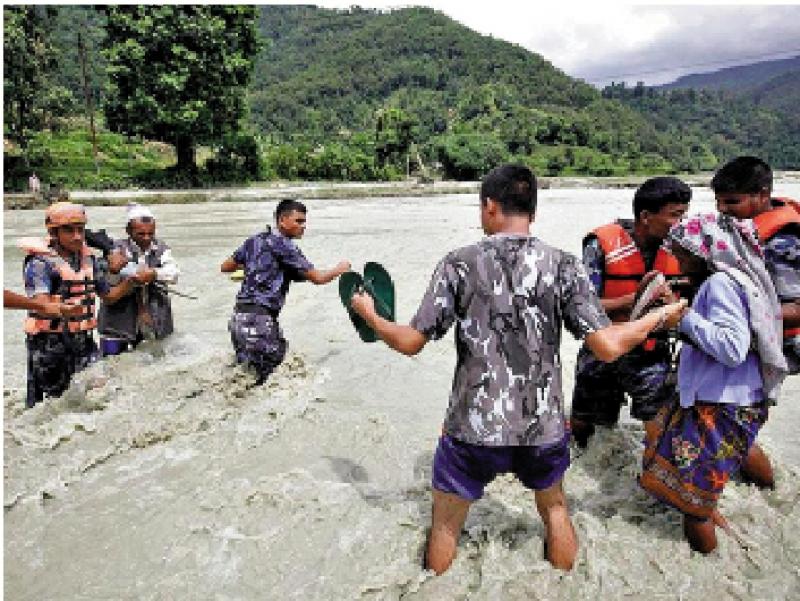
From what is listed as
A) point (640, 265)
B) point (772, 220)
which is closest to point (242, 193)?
point (640, 265)

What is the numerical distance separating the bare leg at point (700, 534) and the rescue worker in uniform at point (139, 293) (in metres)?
4.10

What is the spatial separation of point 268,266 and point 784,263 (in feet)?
11.6

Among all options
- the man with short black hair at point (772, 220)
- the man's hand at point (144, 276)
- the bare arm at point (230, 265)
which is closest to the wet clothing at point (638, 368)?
the man with short black hair at point (772, 220)

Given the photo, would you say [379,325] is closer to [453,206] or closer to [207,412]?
[207,412]

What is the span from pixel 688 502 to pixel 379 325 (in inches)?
68.1

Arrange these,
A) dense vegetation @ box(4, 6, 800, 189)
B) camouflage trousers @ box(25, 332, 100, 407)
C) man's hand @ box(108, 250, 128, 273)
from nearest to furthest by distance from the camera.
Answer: camouflage trousers @ box(25, 332, 100, 407)
man's hand @ box(108, 250, 128, 273)
dense vegetation @ box(4, 6, 800, 189)

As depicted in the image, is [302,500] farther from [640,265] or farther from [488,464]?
[640,265]

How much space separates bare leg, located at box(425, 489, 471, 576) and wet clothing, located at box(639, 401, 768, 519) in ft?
3.34

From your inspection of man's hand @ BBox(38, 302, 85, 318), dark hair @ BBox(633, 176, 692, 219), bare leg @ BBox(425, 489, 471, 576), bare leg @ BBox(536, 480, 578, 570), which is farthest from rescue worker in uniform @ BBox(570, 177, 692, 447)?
man's hand @ BBox(38, 302, 85, 318)

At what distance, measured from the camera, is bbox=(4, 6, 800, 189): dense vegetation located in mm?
27953

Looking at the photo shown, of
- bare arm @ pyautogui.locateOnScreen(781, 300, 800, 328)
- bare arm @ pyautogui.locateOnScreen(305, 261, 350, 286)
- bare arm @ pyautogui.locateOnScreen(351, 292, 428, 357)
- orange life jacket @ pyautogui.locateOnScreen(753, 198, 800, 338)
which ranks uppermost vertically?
orange life jacket @ pyautogui.locateOnScreen(753, 198, 800, 338)

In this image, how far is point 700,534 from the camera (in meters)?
2.98

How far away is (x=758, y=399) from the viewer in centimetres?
272

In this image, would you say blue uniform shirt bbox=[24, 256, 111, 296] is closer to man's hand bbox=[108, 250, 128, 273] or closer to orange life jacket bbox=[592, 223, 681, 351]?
man's hand bbox=[108, 250, 128, 273]
